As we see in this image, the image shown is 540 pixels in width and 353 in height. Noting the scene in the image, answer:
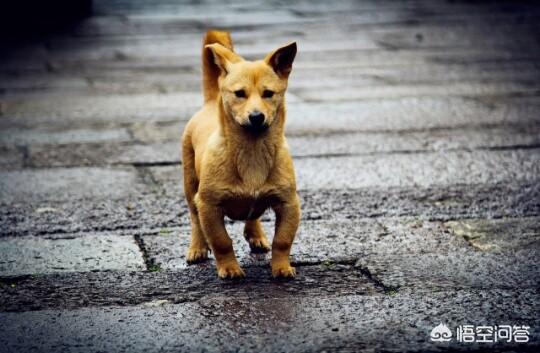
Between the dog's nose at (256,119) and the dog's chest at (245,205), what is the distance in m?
0.42

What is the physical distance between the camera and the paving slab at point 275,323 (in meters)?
4.01

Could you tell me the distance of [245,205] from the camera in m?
4.66

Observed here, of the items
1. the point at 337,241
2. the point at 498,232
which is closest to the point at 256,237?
the point at 337,241

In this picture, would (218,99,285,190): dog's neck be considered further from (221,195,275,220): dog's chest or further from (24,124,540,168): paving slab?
(24,124,540,168): paving slab

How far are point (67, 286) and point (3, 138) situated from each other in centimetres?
381

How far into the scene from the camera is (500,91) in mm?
10008

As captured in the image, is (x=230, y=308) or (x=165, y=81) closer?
(x=230, y=308)

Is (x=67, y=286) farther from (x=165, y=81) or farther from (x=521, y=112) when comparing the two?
(x=165, y=81)

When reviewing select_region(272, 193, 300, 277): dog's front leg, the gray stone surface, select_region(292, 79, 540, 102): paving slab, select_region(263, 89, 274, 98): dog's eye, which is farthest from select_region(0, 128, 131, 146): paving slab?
select_region(263, 89, 274, 98): dog's eye

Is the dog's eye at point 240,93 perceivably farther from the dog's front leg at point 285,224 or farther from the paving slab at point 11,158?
the paving slab at point 11,158

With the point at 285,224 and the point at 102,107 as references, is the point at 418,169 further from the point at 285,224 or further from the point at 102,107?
the point at 102,107

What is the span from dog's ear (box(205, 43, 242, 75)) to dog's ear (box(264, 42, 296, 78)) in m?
0.19

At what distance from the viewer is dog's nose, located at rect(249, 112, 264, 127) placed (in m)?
4.32

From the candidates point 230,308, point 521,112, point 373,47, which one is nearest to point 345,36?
point 373,47
